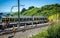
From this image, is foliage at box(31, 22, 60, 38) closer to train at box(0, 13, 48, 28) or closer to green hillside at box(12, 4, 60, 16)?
green hillside at box(12, 4, 60, 16)

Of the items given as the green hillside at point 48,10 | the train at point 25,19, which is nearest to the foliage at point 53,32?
the green hillside at point 48,10

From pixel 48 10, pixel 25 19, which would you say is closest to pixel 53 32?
pixel 48 10

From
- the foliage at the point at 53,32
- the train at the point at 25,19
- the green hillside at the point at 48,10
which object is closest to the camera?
the foliage at the point at 53,32

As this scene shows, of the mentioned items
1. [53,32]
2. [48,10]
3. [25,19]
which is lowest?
[53,32]

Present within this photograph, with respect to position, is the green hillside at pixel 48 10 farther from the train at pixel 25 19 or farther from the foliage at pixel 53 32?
the foliage at pixel 53 32

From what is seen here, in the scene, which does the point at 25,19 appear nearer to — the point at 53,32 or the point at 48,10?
the point at 48,10

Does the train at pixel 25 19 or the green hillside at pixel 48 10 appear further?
the train at pixel 25 19

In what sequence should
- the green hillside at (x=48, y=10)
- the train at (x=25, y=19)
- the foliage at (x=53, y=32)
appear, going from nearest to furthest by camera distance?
the foliage at (x=53, y=32) < the green hillside at (x=48, y=10) < the train at (x=25, y=19)

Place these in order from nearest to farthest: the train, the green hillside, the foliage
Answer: the foliage < the green hillside < the train

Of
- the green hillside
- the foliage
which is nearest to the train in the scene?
the green hillside

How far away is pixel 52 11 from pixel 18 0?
3.50 ft

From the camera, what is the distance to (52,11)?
5.53 meters

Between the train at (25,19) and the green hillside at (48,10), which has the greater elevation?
the green hillside at (48,10)

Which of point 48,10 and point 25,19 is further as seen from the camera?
point 25,19
